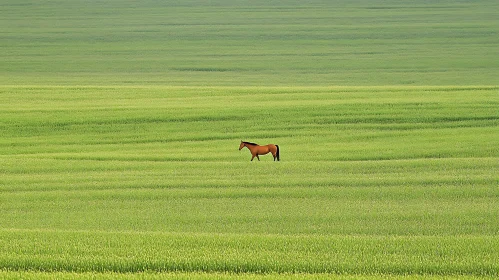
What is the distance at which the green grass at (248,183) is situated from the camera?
→ 6.70m

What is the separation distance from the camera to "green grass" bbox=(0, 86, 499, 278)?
6695mm

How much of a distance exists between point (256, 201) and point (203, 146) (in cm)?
524

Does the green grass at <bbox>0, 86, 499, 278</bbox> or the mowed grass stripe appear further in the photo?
the green grass at <bbox>0, 86, 499, 278</bbox>

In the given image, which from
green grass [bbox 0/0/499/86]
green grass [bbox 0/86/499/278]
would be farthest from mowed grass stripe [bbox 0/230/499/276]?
green grass [bbox 0/0/499/86]

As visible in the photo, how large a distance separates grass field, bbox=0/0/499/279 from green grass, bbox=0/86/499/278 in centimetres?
3

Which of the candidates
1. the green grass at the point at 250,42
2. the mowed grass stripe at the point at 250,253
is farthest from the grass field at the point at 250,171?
the green grass at the point at 250,42

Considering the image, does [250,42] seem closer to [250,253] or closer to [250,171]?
[250,171]

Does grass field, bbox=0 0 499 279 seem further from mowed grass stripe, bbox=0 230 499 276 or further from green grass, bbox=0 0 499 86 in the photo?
green grass, bbox=0 0 499 86

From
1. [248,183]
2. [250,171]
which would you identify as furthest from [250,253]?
[250,171]

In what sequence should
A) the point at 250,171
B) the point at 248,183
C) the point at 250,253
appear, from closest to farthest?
the point at 250,253
the point at 248,183
the point at 250,171

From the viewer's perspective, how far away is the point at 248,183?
10.7 metres

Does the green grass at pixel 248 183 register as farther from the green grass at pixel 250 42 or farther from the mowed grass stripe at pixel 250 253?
the green grass at pixel 250 42

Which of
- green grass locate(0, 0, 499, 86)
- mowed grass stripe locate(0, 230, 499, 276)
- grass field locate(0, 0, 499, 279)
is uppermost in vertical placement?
green grass locate(0, 0, 499, 86)

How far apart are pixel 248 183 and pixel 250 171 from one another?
97 centimetres
